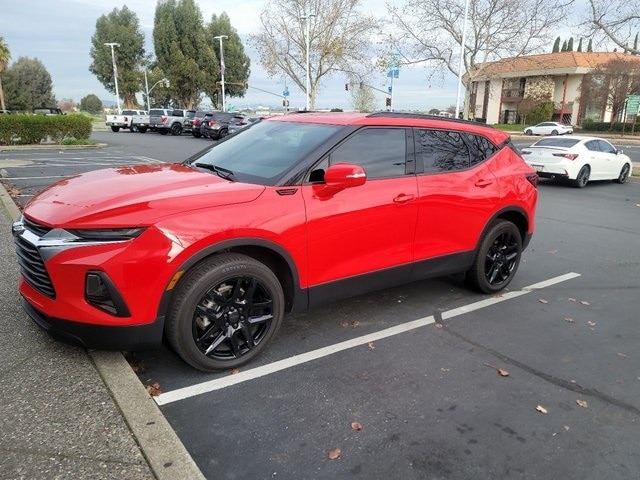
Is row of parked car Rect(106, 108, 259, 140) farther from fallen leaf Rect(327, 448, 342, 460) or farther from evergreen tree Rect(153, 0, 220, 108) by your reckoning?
fallen leaf Rect(327, 448, 342, 460)

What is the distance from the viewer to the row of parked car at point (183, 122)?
30.2 metres

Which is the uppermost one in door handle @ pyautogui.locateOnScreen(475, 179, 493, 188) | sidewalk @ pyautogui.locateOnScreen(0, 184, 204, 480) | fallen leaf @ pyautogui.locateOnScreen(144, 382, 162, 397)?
door handle @ pyautogui.locateOnScreen(475, 179, 493, 188)

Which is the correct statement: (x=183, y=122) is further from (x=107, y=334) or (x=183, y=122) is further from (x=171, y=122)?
(x=107, y=334)

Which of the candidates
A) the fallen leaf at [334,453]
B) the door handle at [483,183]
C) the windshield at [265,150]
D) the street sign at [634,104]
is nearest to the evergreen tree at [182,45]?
the street sign at [634,104]

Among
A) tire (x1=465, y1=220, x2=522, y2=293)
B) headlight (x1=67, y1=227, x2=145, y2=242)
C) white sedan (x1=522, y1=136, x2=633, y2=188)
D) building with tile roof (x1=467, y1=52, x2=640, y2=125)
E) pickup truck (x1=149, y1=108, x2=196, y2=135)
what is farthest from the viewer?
building with tile roof (x1=467, y1=52, x2=640, y2=125)

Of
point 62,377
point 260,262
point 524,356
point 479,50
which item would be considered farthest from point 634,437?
point 479,50

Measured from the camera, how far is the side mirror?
338 centimetres

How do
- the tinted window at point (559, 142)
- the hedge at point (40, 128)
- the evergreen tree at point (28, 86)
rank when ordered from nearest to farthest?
the tinted window at point (559, 142), the hedge at point (40, 128), the evergreen tree at point (28, 86)

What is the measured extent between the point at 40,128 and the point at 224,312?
71.9 ft

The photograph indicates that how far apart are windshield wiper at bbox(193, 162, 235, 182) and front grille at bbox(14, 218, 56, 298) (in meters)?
1.20

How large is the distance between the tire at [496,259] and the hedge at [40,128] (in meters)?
21.3

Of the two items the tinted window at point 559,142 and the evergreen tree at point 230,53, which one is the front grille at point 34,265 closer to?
the tinted window at point 559,142

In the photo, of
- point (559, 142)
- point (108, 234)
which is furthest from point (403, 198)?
point (559, 142)

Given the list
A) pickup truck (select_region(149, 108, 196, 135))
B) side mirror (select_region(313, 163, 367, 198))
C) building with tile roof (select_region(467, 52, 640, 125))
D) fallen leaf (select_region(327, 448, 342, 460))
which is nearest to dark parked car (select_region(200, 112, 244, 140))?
pickup truck (select_region(149, 108, 196, 135))
